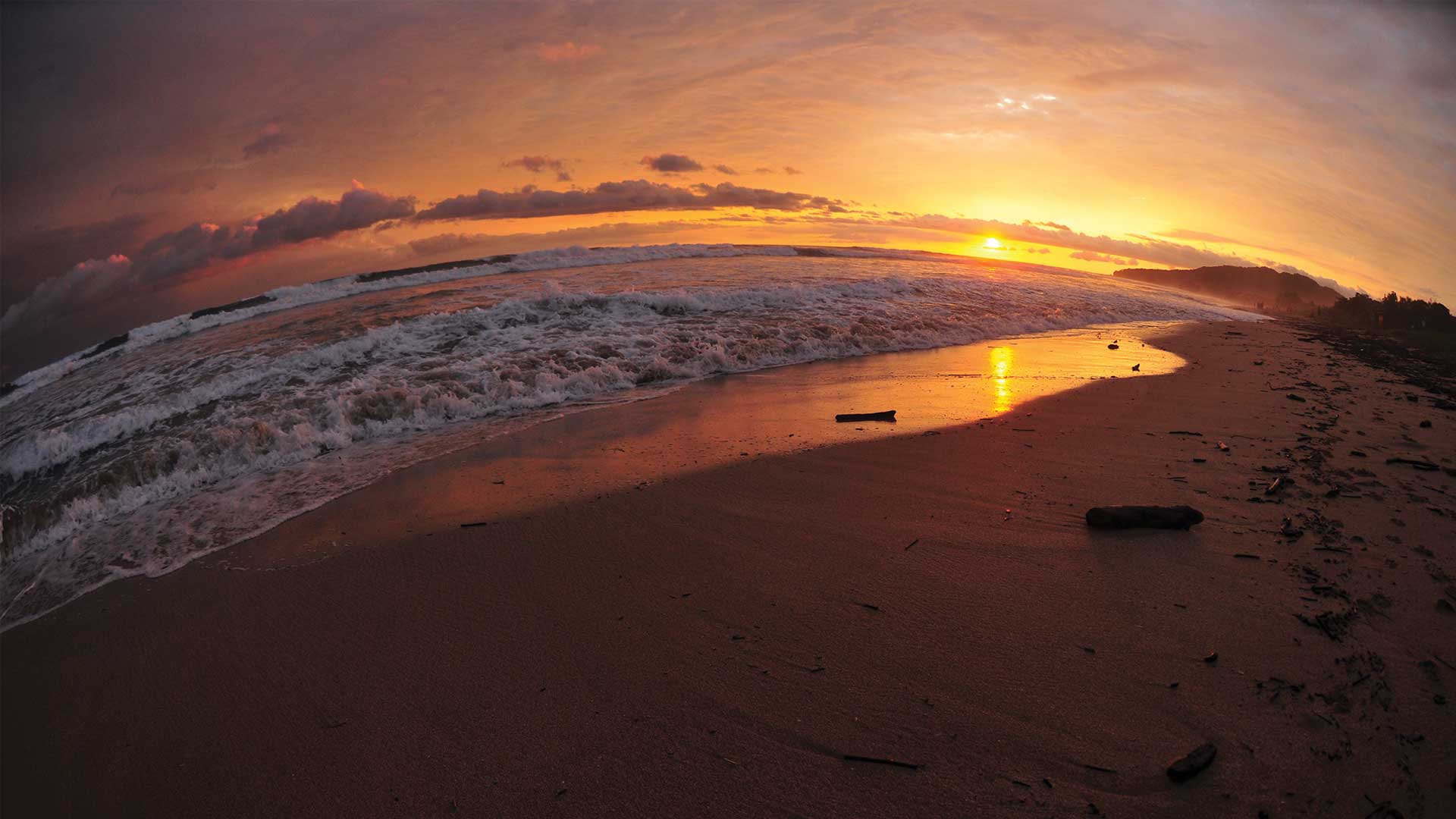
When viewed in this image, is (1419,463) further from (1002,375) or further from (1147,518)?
(1002,375)

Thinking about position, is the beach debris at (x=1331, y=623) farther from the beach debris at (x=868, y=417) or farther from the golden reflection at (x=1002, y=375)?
the golden reflection at (x=1002, y=375)

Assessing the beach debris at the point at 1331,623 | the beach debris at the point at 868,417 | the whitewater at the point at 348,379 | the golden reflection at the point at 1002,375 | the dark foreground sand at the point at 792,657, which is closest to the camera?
the dark foreground sand at the point at 792,657

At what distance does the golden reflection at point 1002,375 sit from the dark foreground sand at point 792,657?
2.15 metres

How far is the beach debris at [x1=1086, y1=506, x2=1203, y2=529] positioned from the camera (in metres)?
3.60

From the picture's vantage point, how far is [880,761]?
2.14 metres

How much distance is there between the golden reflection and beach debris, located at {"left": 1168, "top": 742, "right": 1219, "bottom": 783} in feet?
16.1

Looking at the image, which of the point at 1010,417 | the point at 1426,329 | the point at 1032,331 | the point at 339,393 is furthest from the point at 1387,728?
the point at 1426,329

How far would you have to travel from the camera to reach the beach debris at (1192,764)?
6.53 feet

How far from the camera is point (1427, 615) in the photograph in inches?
108

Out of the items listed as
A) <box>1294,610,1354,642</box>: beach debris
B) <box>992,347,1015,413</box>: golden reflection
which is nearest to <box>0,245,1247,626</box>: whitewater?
<box>992,347,1015,413</box>: golden reflection

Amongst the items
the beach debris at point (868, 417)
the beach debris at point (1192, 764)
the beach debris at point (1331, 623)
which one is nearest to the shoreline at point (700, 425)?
the beach debris at point (868, 417)

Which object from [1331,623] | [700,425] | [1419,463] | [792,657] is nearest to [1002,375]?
[1419,463]

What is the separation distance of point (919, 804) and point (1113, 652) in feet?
4.13

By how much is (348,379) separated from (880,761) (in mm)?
9265
